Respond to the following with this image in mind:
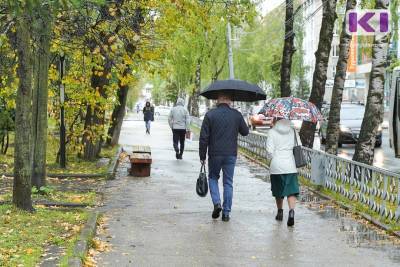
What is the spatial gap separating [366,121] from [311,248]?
629cm

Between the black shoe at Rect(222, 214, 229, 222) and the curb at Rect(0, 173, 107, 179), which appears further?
the curb at Rect(0, 173, 107, 179)

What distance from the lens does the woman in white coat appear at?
970 centimetres

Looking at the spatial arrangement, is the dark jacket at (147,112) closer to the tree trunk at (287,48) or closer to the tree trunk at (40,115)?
the tree trunk at (287,48)

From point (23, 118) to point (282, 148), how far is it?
3521 millimetres

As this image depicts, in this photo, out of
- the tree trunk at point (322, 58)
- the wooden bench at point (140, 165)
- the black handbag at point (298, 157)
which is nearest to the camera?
the black handbag at point (298, 157)

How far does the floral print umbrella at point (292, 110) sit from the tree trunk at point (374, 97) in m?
3.40

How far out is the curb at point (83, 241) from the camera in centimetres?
674

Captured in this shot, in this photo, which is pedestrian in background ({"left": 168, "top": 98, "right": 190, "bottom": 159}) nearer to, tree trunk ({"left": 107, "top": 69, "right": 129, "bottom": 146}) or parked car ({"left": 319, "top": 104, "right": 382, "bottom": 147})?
tree trunk ({"left": 107, "top": 69, "right": 129, "bottom": 146})

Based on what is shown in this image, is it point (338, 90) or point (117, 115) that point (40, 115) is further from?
point (117, 115)

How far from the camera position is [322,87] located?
17.6 metres

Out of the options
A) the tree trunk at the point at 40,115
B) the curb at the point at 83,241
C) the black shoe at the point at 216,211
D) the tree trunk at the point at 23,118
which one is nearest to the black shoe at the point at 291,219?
the black shoe at the point at 216,211

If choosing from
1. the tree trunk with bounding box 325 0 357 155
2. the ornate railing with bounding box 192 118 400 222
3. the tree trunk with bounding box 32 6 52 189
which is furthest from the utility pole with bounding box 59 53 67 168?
the tree trunk with bounding box 325 0 357 155

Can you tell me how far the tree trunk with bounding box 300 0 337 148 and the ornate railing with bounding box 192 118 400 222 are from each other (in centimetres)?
283

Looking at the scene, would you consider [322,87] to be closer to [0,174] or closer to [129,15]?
[129,15]
